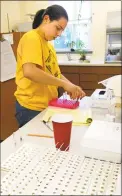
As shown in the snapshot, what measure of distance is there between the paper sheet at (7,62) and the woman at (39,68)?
1.07m

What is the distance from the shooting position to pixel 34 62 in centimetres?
140

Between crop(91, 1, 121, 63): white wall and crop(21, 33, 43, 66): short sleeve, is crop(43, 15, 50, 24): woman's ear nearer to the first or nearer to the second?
crop(21, 33, 43, 66): short sleeve

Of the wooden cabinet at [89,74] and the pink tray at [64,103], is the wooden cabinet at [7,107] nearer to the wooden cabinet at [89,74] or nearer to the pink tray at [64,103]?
the wooden cabinet at [89,74]

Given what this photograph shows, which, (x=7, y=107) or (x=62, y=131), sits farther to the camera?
(x=7, y=107)

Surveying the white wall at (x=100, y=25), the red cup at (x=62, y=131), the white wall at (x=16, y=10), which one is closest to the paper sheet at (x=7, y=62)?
the white wall at (x=16, y=10)

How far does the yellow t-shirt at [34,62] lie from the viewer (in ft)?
4.63

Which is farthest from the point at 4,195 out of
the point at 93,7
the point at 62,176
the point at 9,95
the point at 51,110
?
the point at 93,7

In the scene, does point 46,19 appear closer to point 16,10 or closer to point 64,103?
point 64,103

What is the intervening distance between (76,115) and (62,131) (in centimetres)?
45

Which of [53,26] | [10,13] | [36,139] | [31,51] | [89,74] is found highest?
[10,13]

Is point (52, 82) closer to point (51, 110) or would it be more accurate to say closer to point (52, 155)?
point (51, 110)

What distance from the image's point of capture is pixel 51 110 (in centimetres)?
150

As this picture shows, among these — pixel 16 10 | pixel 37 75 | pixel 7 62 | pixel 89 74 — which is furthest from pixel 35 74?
pixel 16 10

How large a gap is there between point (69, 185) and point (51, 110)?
31.3 inches
